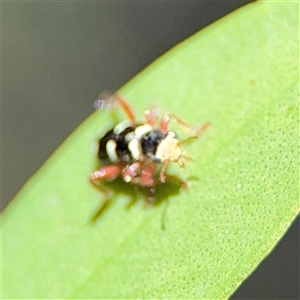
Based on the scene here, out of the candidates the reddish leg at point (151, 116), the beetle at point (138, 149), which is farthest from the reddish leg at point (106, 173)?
the reddish leg at point (151, 116)

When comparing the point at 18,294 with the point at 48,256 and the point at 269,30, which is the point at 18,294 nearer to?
the point at 48,256

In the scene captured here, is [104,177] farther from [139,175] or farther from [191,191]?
[191,191]

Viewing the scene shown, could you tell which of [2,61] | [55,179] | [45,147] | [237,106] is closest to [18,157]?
[45,147]

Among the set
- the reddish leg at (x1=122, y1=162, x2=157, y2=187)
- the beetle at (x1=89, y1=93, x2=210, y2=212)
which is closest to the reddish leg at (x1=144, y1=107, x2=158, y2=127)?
the beetle at (x1=89, y1=93, x2=210, y2=212)

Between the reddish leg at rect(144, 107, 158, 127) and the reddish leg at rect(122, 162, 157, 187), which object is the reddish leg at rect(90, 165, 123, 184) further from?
the reddish leg at rect(144, 107, 158, 127)

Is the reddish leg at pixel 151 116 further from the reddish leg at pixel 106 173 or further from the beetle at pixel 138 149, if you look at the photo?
the reddish leg at pixel 106 173

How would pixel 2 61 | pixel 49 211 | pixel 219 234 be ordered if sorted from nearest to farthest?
1. pixel 219 234
2. pixel 49 211
3. pixel 2 61
